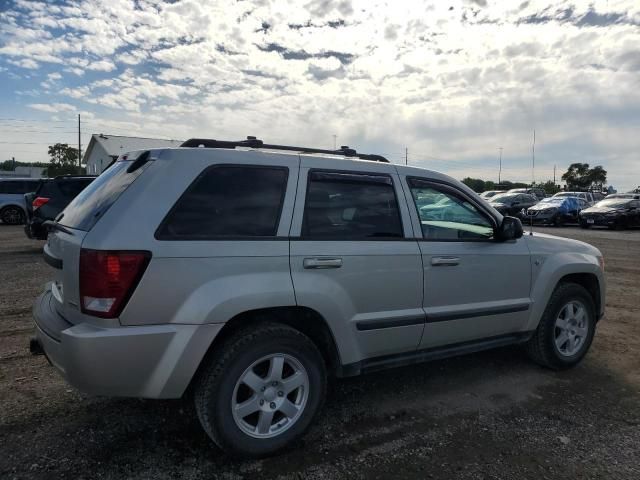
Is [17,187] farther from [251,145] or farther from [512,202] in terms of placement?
[512,202]

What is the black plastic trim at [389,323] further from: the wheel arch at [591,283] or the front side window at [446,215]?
the wheel arch at [591,283]

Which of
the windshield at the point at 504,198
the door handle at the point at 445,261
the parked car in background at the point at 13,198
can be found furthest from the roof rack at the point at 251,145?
the windshield at the point at 504,198

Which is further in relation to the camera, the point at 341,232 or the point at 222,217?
the point at 341,232

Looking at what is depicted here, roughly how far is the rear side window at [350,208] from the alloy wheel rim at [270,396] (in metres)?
0.84

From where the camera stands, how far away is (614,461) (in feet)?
9.73

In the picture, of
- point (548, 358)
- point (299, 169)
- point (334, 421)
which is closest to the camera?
point (299, 169)

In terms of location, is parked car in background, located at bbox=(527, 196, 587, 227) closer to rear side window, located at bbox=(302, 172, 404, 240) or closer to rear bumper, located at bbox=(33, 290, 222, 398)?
rear side window, located at bbox=(302, 172, 404, 240)

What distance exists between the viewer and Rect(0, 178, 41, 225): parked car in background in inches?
752

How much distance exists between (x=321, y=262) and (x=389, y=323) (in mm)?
716

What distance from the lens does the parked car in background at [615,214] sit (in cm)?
2166

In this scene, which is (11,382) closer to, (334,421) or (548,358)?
(334,421)

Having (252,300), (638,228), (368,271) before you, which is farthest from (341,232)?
(638,228)

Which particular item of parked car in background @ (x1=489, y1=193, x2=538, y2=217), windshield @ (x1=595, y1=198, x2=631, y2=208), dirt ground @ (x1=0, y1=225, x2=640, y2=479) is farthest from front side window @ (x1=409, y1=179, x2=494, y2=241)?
parked car in background @ (x1=489, y1=193, x2=538, y2=217)

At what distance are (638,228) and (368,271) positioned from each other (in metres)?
25.2
